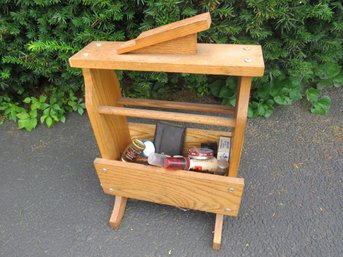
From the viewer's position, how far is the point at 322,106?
167 cm

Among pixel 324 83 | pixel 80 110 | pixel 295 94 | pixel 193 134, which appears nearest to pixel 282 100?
pixel 295 94

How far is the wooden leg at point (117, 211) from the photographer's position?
→ 46.1 inches

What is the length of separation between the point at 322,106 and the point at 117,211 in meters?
1.32

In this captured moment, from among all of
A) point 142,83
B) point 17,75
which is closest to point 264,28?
point 142,83

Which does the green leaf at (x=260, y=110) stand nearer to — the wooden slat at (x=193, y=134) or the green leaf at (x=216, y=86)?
the green leaf at (x=216, y=86)

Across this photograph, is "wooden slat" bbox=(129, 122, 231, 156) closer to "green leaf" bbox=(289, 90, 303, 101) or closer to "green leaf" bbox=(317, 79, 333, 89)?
"green leaf" bbox=(289, 90, 303, 101)

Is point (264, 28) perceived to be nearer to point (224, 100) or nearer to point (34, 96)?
point (224, 100)

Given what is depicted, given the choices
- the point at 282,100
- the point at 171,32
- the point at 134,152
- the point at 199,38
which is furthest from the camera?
the point at 282,100

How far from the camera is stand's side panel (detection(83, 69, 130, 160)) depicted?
0.92 meters

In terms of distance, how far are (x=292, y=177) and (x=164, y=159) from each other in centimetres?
70

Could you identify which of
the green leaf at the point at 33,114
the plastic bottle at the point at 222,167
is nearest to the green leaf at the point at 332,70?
the plastic bottle at the point at 222,167

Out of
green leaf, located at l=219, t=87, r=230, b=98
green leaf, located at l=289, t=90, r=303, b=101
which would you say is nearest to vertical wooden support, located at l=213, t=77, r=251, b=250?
green leaf, located at l=219, t=87, r=230, b=98

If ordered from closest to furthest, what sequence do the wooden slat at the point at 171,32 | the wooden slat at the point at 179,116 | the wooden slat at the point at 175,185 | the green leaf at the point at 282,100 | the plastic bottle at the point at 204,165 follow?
the wooden slat at the point at 171,32, the wooden slat at the point at 179,116, the wooden slat at the point at 175,185, the plastic bottle at the point at 204,165, the green leaf at the point at 282,100

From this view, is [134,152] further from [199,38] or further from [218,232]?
[199,38]
